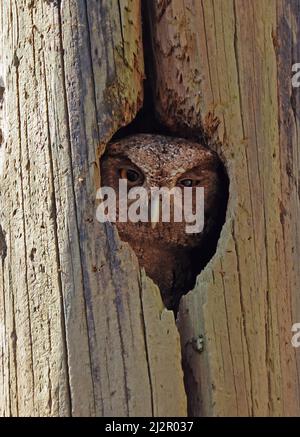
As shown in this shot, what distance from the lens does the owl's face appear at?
359cm

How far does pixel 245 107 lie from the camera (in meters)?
3.45

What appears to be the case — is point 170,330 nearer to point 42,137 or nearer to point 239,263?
point 239,263

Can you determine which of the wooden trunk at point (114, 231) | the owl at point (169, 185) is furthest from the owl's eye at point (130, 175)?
the wooden trunk at point (114, 231)

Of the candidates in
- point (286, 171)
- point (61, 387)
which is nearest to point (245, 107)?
point (286, 171)

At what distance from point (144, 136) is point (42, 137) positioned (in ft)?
1.51

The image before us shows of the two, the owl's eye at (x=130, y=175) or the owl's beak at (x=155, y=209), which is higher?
the owl's eye at (x=130, y=175)

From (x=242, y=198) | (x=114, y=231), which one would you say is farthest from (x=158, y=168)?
(x=114, y=231)

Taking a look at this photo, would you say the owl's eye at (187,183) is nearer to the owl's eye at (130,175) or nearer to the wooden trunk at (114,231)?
the owl's eye at (130,175)

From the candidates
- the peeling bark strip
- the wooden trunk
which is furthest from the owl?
the peeling bark strip

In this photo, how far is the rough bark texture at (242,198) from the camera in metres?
3.29

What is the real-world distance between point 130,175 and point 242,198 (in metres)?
0.55

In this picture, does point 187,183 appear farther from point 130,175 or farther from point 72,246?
point 72,246

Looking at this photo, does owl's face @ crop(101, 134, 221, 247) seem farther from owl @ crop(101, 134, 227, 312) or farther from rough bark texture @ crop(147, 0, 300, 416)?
rough bark texture @ crop(147, 0, 300, 416)

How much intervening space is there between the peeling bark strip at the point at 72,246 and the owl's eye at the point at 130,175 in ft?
1.12
